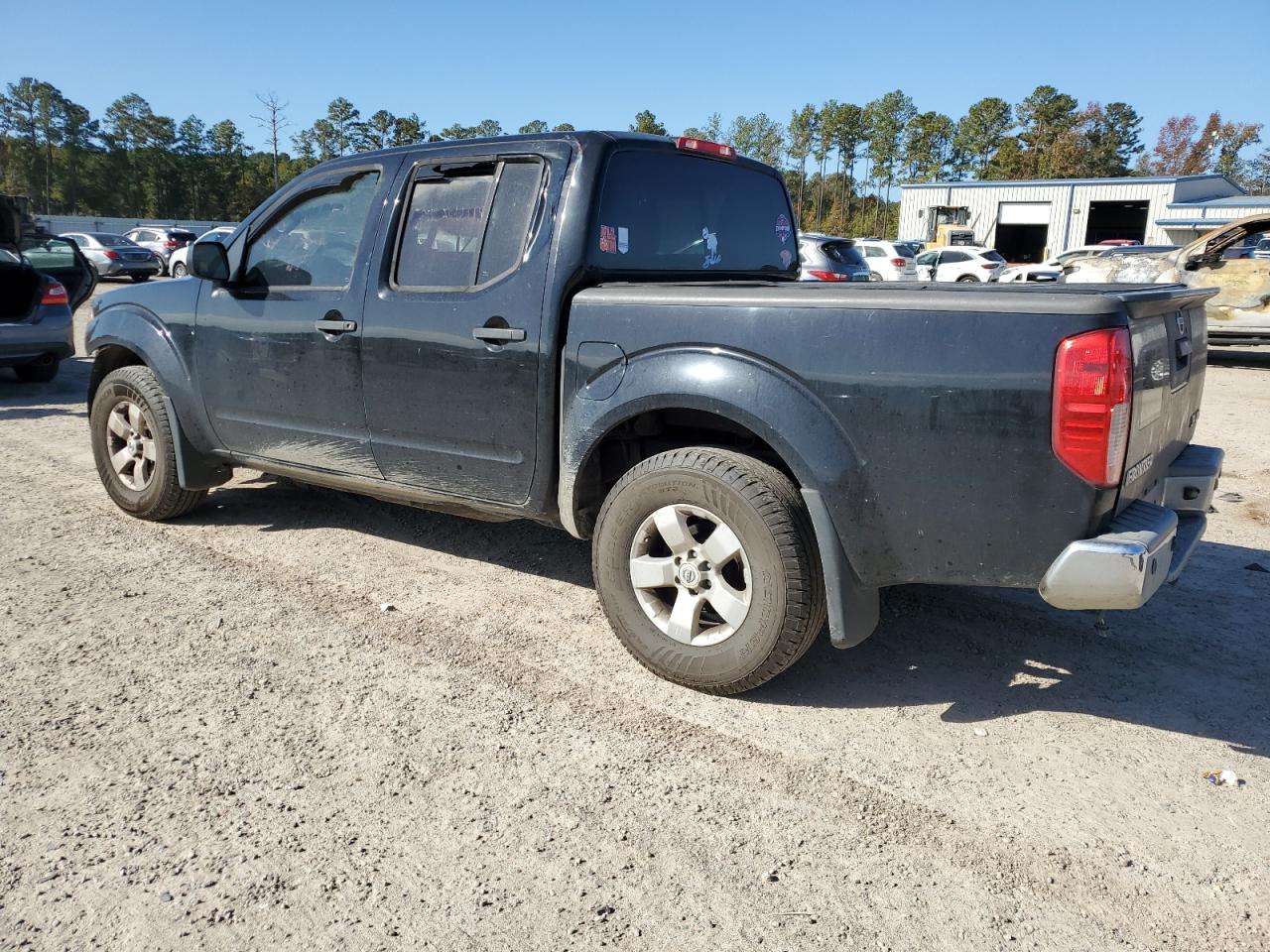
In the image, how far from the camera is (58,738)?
9.86ft

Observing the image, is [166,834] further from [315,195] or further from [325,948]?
[315,195]

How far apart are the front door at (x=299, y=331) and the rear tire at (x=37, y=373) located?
6.87 m

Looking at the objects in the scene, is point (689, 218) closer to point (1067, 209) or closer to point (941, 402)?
point (941, 402)

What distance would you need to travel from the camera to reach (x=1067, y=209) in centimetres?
4806

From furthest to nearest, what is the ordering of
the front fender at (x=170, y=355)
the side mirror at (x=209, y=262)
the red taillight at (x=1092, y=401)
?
the front fender at (x=170, y=355) → the side mirror at (x=209, y=262) → the red taillight at (x=1092, y=401)

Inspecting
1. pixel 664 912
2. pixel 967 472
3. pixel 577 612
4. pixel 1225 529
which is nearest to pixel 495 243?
pixel 577 612

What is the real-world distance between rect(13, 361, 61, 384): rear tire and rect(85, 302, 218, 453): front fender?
240 inches

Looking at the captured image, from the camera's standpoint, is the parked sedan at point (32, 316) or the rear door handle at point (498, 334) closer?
the rear door handle at point (498, 334)

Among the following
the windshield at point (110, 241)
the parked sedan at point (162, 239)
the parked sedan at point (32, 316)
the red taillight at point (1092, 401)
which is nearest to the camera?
the red taillight at point (1092, 401)

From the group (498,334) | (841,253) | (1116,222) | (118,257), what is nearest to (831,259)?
(841,253)

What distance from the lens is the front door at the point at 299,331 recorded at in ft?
14.0

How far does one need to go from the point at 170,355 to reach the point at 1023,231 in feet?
172

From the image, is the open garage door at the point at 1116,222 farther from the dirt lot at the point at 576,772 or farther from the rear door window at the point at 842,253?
the dirt lot at the point at 576,772

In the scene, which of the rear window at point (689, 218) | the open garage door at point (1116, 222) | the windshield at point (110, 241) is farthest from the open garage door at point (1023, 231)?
the rear window at point (689, 218)
